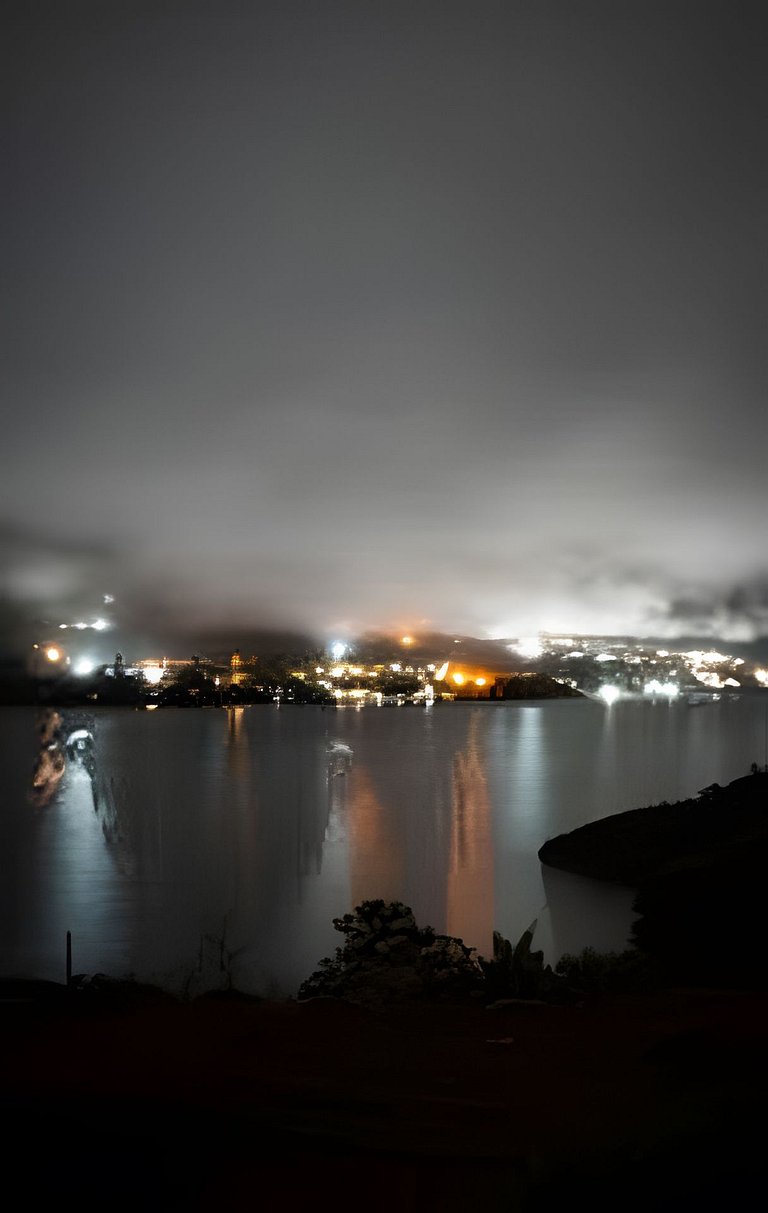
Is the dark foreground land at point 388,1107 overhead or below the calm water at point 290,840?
overhead

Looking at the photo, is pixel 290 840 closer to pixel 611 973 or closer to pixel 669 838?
pixel 669 838

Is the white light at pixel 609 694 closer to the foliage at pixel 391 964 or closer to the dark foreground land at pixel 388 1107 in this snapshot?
the foliage at pixel 391 964

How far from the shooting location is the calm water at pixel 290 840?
19266 mm

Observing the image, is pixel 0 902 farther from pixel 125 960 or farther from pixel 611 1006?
pixel 611 1006

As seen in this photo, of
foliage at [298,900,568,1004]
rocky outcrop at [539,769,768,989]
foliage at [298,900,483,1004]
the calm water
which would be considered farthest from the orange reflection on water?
foliage at [298,900,568,1004]

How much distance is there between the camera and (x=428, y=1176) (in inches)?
187

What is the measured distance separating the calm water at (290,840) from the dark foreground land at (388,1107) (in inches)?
244

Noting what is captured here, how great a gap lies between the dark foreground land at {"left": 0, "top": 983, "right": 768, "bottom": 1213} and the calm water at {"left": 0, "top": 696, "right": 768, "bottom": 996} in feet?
20.3

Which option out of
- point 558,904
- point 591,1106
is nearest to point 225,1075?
point 591,1106

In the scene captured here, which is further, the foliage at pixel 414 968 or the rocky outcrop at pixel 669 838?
the rocky outcrop at pixel 669 838

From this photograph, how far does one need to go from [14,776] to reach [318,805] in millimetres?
26188

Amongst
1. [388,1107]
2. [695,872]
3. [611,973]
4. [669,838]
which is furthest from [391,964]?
[669,838]

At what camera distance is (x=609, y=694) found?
595 feet

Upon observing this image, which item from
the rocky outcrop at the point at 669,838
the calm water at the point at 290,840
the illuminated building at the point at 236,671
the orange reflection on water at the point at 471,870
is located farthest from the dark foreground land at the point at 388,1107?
the illuminated building at the point at 236,671
